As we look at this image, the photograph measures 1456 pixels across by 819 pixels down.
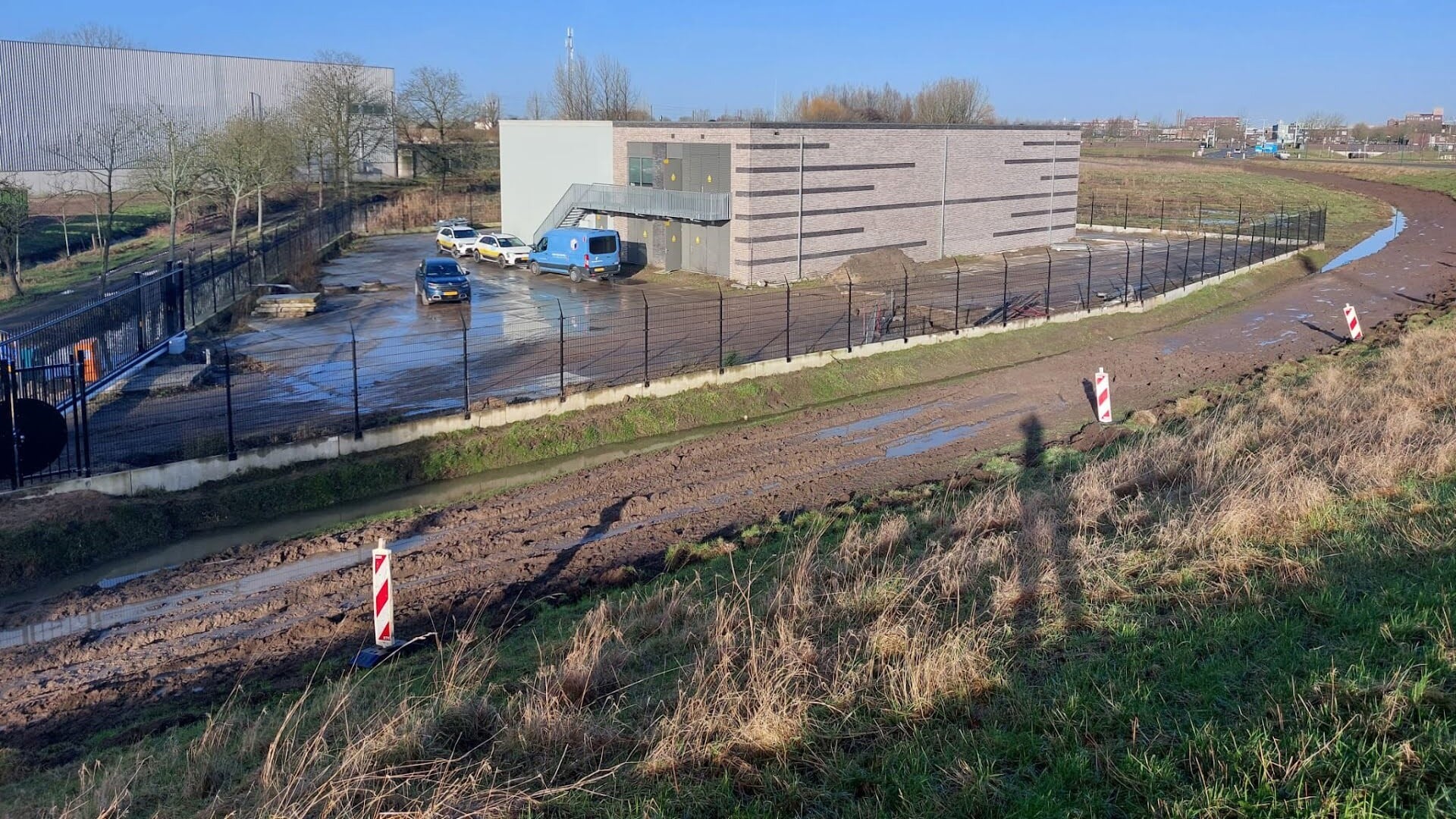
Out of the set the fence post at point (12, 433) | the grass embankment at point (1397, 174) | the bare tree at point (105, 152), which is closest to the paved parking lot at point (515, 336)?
the fence post at point (12, 433)

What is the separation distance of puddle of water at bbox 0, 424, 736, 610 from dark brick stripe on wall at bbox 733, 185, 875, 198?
19.0 m

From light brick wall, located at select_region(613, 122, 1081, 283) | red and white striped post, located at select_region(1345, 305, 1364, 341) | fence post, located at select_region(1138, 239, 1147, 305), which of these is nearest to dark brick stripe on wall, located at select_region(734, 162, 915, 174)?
light brick wall, located at select_region(613, 122, 1081, 283)

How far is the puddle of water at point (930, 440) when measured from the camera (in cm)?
2016

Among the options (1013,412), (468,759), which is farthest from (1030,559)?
(1013,412)

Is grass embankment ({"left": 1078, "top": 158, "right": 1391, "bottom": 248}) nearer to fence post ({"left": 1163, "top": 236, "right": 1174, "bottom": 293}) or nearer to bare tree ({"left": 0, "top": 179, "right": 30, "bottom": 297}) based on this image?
fence post ({"left": 1163, "top": 236, "right": 1174, "bottom": 293})

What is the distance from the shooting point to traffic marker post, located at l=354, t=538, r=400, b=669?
10805 mm

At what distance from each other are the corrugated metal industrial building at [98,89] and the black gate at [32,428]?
51.2 m

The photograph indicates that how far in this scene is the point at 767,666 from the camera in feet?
23.7

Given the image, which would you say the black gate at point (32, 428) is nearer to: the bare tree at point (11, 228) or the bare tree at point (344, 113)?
the bare tree at point (11, 228)

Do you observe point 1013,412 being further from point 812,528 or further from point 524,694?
point 524,694

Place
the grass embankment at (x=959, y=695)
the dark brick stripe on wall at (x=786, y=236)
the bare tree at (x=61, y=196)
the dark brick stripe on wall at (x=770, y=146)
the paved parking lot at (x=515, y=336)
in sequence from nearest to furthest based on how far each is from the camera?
the grass embankment at (x=959, y=695) < the paved parking lot at (x=515, y=336) < the dark brick stripe on wall at (x=770, y=146) < the dark brick stripe on wall at (x=786, y=236) < the bare tree at (x=61, y=196)

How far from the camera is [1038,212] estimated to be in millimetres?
53094

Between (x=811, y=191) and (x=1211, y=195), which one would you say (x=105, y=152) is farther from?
(x=1211, y=195)

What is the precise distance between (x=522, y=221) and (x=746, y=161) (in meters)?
17.1
